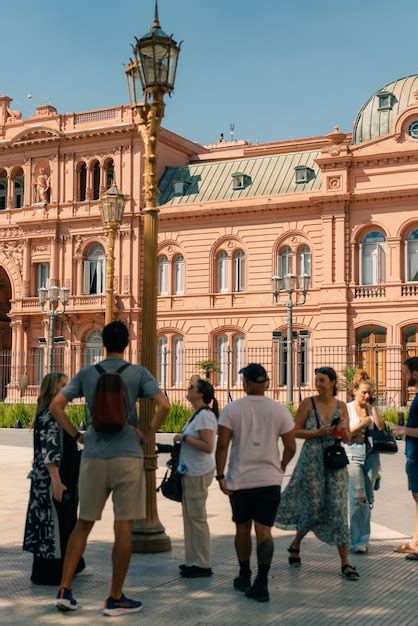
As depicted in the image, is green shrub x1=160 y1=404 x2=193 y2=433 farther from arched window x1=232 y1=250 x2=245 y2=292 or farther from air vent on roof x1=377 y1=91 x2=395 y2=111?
air vent on roof x1=377 y1=91 x2=395 y2=111

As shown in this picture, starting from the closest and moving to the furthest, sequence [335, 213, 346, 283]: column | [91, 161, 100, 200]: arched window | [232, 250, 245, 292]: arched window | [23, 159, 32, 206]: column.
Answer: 1. [335, 213, 346, 283]: column
2. [232, 250, 245, 292]: arched window
3. [91, 161, 100, 200]: arched window
4. [23, 159, 32, 206]: column

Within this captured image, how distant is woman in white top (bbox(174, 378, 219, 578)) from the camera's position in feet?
27.2

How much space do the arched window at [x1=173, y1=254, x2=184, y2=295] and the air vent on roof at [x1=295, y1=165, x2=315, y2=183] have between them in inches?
260

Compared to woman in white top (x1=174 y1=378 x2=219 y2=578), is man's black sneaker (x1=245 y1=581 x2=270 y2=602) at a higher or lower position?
lower

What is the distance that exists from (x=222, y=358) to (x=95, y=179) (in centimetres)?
1102

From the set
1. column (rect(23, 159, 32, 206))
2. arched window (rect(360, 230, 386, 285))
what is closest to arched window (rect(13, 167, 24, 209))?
column (rect(23, 159, 32, 206))

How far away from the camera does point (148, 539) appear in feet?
30.5

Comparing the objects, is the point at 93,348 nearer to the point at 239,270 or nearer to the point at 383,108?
the point at 239,270

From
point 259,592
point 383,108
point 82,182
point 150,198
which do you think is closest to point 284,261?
point 383,108

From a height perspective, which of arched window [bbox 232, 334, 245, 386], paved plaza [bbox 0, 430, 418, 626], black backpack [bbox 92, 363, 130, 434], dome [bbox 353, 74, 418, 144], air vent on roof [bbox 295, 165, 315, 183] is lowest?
paved plaza [bbox 0, 430, 418, 626]

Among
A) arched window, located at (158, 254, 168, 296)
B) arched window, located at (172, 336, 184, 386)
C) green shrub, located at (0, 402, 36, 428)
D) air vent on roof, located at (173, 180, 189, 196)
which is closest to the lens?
green shrub, located at (0, 402, 36, 428)

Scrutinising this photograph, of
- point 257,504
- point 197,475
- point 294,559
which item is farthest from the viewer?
point 294,559

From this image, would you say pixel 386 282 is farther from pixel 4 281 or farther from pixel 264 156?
pixel 4 281

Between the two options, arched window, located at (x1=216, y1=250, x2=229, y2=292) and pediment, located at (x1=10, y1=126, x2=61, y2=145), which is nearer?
arched window, located at (x1=216, y1=250, x2=229, y2=292)
